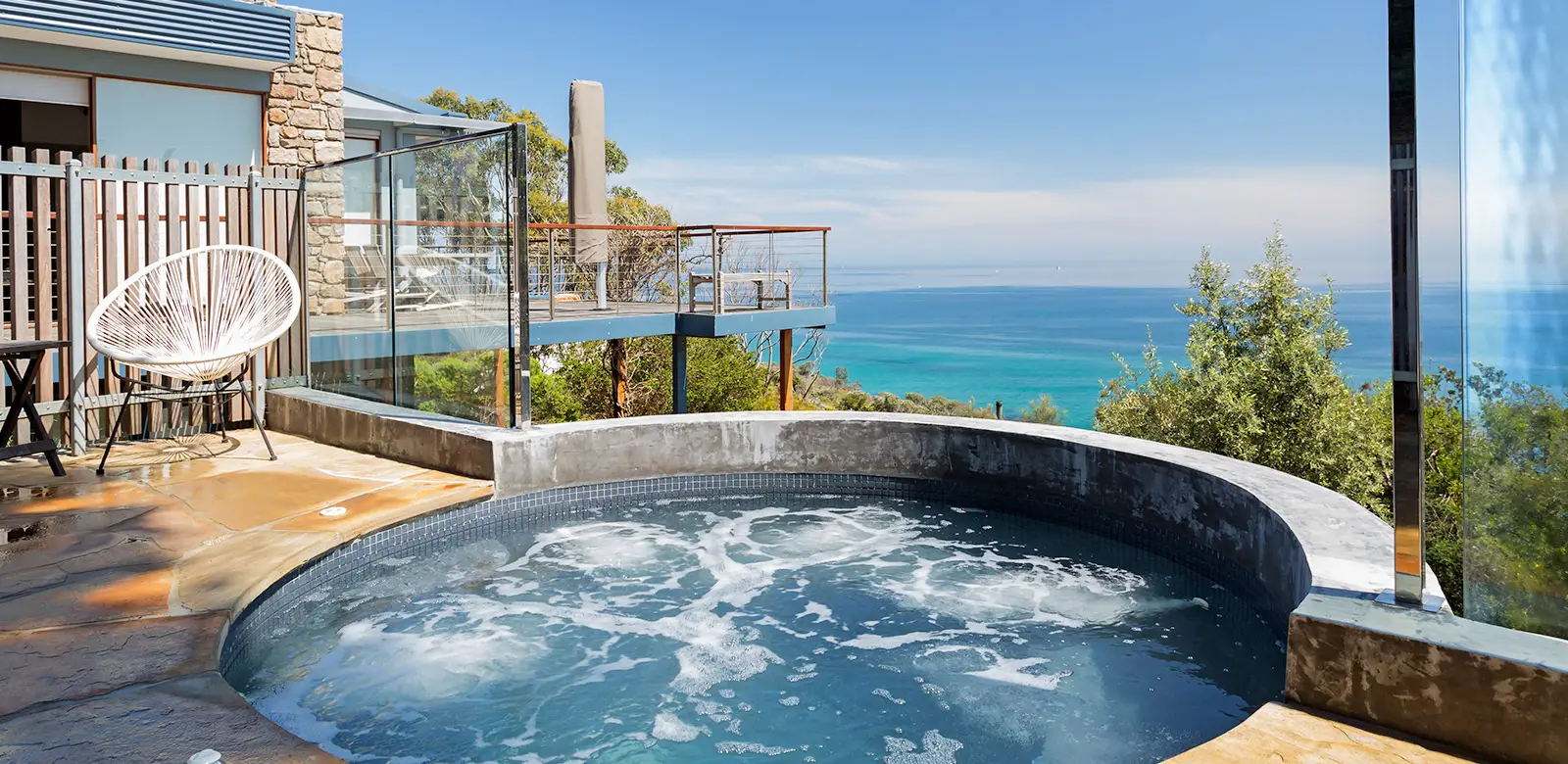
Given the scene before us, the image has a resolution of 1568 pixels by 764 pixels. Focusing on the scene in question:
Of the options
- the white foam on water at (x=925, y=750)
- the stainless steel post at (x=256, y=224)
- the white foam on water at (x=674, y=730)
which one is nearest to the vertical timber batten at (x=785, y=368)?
the stainless steel post at (x=256, y=224)

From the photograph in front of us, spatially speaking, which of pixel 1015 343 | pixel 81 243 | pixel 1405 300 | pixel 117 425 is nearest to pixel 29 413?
pixel 117 425

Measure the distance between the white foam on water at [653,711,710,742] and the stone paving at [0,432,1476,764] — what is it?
4.04 ft

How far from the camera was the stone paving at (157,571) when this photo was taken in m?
2.34

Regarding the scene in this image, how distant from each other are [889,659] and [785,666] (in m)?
0.42

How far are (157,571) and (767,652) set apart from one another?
229 centimetres

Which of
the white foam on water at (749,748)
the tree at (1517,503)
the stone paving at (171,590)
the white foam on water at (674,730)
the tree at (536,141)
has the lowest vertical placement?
the white foam on water at (749,748)

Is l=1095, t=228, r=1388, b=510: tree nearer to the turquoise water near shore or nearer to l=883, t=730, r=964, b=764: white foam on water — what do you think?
the turquoise water near shore

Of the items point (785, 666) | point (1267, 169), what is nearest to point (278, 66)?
point (785, 666)

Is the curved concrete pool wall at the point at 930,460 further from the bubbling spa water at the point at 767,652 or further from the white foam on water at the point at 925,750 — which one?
the white foam on water at the point at 925,750

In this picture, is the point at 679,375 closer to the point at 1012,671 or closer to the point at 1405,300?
the point at 1012,671

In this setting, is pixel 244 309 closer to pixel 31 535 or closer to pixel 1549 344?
pixel 31 535

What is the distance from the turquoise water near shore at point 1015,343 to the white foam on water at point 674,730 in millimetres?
11246

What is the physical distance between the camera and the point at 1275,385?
1184cm

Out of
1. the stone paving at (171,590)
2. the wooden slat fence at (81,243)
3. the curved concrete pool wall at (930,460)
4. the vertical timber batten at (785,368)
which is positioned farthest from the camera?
the vertical timber batten at (785,368)
